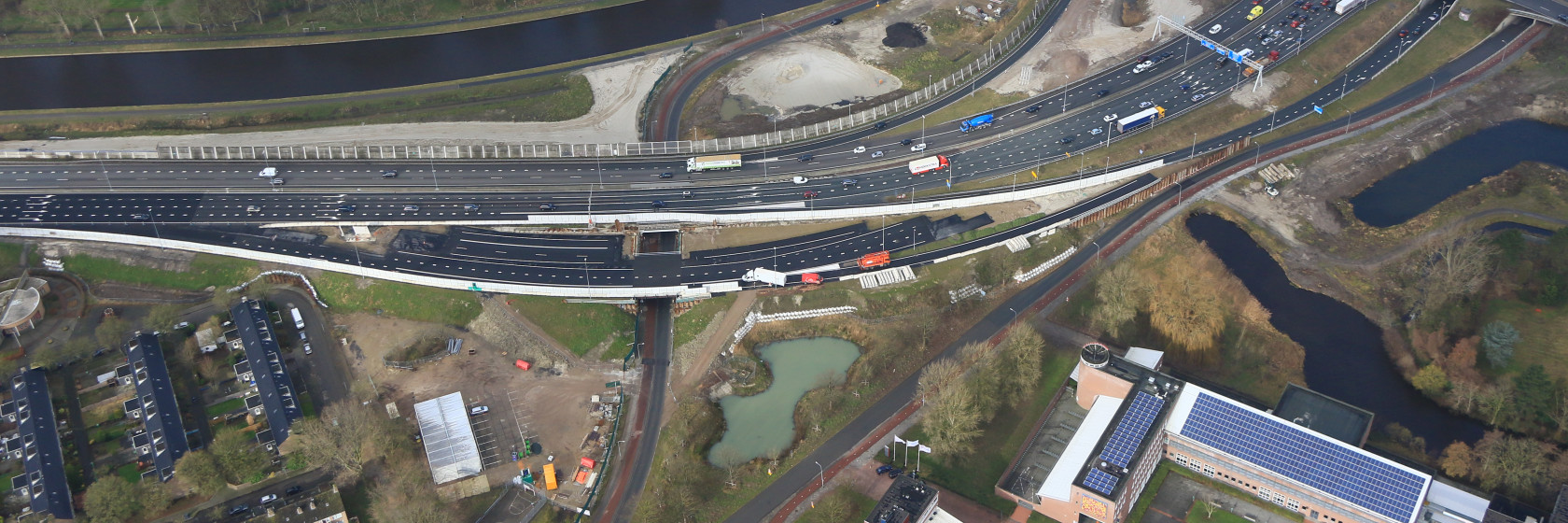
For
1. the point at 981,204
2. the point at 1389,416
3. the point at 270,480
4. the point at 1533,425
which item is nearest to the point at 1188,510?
the point at 1389,416

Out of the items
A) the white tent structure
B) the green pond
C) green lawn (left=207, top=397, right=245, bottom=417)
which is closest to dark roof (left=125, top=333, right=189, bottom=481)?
green lawn (left=207, top=397, right=245, bottom=417)

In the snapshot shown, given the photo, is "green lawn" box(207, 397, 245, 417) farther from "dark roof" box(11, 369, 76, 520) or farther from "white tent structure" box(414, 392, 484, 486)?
"white tent structure" box(414, 392, 484, 486)

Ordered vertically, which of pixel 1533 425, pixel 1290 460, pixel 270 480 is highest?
pixel 1533 425

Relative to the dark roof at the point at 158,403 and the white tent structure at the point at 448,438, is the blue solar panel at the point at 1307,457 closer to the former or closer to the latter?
the white tent structure at the point at 448,438

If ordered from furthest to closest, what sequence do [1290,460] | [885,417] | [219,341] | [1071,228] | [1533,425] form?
1. [1071,228]
2. [219,341]
3. [885,417]
4. [1533,425]
5. [1290,460]

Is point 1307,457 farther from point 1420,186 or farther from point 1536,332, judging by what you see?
point 1420,186

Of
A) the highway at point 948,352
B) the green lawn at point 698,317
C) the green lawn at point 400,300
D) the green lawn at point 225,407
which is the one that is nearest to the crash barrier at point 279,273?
the green lawn at point 400,300

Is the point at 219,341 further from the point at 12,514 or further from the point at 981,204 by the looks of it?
the point at 981,204

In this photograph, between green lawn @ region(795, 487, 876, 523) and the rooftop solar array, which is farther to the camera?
green lawn @ region(795, 487, 876, 523)

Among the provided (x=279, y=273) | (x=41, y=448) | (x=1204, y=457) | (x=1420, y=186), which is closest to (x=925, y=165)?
(x=1204, y=457)
